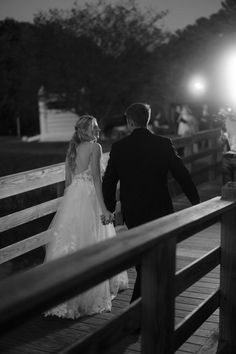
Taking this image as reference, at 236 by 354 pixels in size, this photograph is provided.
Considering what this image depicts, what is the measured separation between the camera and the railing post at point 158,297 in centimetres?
252

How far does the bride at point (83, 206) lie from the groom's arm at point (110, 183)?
0.18 meters

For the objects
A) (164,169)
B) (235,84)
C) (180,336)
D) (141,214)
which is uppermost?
(235,84)

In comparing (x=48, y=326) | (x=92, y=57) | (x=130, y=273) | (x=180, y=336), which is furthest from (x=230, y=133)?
(x=92, y=57)

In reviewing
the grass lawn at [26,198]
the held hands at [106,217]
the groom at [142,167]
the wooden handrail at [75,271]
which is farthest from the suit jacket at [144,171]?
the grass lawn at [26,198]

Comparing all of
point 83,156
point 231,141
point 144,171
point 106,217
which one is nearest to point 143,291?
point 144,171

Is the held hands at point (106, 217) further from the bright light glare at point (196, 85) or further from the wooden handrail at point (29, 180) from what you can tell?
the bright light glare at point (196, 85)

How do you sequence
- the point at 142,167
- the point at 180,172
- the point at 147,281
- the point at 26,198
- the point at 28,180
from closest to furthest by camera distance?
1. the point at 147,281
2. the point at 142,167
3. the point at 180,172
4. the point at 28,180
5. the point at 26,198

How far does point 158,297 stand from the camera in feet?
8.44

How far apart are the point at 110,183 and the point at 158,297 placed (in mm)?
1946

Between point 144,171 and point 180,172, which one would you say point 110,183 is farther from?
point 180,172

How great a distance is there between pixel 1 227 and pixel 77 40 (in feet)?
60.7

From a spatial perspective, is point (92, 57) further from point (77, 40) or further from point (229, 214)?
point (229, 214)

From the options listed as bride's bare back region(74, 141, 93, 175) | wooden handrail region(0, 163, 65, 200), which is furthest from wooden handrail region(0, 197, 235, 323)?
wooden handrail region(0, 163, 65, 200)

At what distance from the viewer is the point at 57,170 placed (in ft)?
19.9
